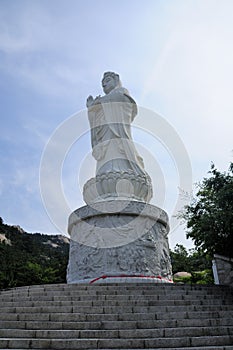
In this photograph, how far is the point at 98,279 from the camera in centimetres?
831

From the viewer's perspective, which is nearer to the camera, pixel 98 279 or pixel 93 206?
pixel 98 279

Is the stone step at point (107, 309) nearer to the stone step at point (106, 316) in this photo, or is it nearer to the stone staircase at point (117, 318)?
the stone staircase at point (117, 318)

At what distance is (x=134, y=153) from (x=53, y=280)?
13283mm

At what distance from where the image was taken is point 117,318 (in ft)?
14.8

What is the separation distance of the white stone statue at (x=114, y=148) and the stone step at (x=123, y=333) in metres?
5.90

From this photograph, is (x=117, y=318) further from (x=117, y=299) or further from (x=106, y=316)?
(x=117, y=299)

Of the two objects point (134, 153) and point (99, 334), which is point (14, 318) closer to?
point (99, 334)

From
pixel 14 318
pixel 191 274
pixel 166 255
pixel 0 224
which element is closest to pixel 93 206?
pixel 166 255

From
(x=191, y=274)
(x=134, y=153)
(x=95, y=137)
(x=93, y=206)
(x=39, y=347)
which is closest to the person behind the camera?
(x=39, y=347)

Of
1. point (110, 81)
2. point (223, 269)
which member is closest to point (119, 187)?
point (223, 269)

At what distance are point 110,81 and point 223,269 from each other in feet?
26.2

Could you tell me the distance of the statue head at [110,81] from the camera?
40.7ft

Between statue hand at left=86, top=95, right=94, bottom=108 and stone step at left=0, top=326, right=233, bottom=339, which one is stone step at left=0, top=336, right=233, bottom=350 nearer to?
stone step at left=0, top=326, right=233, bottom=339

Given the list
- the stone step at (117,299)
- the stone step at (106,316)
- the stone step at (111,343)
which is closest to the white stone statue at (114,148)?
the stone step at (117,299)
